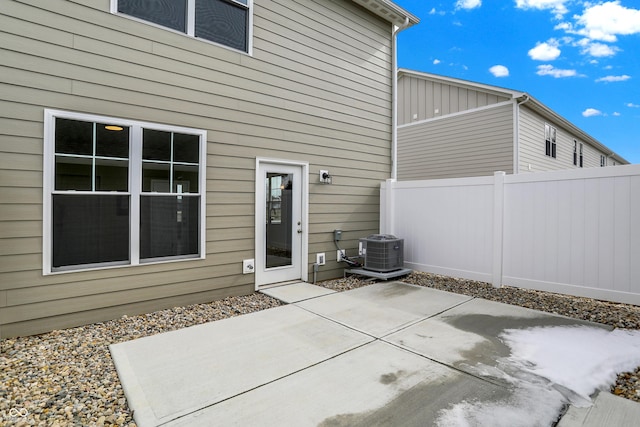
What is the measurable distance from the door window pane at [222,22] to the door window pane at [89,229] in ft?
8.13

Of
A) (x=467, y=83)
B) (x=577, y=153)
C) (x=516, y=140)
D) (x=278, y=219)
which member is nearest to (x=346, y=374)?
(x=278, y=219)

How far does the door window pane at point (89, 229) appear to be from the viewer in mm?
3326

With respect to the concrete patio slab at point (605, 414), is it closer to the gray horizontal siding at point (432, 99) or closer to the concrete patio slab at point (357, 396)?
the concrete patio slab at point (357, 396)

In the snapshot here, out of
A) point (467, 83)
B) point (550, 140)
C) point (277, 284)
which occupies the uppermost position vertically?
point (467, 83)

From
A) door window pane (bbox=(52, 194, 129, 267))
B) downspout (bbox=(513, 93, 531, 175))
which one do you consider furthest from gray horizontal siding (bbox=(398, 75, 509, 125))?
door window pane (bbox=(52, 194, 129, 267))

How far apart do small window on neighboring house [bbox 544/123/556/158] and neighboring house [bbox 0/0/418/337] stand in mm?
8907

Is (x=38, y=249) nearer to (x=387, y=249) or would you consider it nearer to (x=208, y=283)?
(x=208, y=283)

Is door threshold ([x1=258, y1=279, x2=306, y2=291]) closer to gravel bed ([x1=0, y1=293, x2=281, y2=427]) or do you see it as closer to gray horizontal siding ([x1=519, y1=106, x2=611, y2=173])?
gravel bed ([x1=0, y1=293, x2=281, y2=427])

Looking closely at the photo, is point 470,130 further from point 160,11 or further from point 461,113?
point 160,11

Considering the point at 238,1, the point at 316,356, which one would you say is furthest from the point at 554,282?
the point at 238,1

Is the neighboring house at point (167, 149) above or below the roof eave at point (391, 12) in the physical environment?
below

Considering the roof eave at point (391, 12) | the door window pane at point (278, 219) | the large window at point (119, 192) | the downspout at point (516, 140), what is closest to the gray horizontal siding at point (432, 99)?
the downspout at point (516, 140)

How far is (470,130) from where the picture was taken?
10633 millimetres

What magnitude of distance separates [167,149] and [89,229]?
1258 mm
